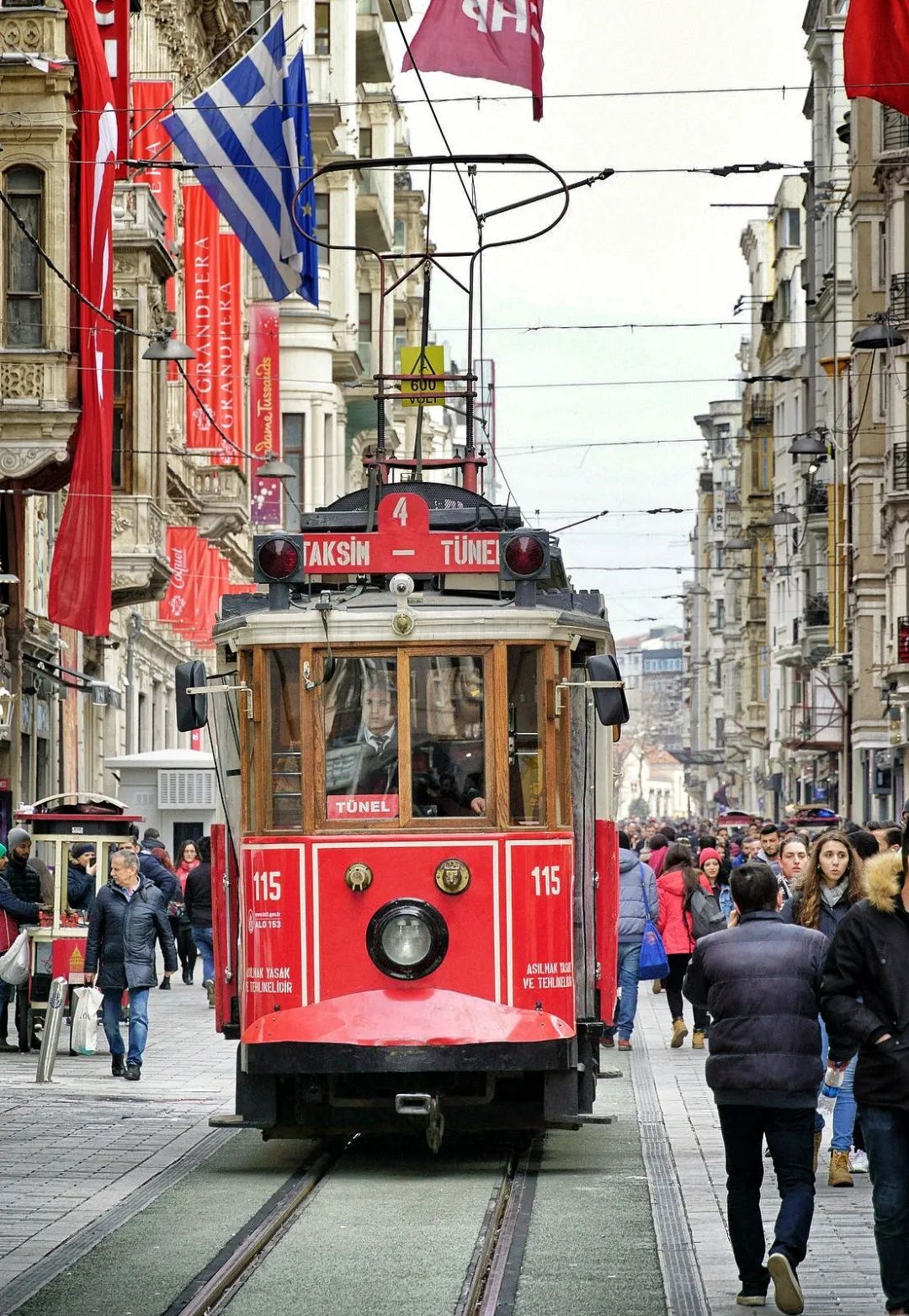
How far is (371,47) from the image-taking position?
71.4 m

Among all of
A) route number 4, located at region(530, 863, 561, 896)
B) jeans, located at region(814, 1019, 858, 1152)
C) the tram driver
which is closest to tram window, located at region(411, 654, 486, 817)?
the tram driver

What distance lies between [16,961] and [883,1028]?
12.7 metres

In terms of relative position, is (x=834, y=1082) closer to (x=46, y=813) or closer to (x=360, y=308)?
(x=46, y=813)

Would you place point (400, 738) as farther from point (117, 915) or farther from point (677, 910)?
point (677, 910)

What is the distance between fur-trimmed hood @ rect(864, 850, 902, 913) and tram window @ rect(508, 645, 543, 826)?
14.7ft

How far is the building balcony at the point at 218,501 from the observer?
51.0m

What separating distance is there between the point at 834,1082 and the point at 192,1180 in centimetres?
318

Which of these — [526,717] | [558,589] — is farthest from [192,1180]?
[558,589]

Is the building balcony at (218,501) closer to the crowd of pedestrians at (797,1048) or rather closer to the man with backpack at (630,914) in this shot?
the man with backpack at (630,914)

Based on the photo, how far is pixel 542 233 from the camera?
1739cm

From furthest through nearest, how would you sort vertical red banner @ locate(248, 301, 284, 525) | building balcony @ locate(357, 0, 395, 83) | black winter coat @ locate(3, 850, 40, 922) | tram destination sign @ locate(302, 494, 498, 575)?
building balcony @ locate(357, 0, 395, 83)
vertical red banner @ locate(248, 301, 284, 525)
black winter coat @ locate(3, 850, 40, 922)
tram destination sign @ locate(302, 494, 498, 575)

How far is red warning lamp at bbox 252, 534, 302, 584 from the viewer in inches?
506

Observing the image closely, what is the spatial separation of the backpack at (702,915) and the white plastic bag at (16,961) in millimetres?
5471

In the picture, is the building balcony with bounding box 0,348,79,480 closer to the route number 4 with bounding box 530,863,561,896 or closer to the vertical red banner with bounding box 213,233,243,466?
the vertical red banner with bounding box 213,233,243,466
